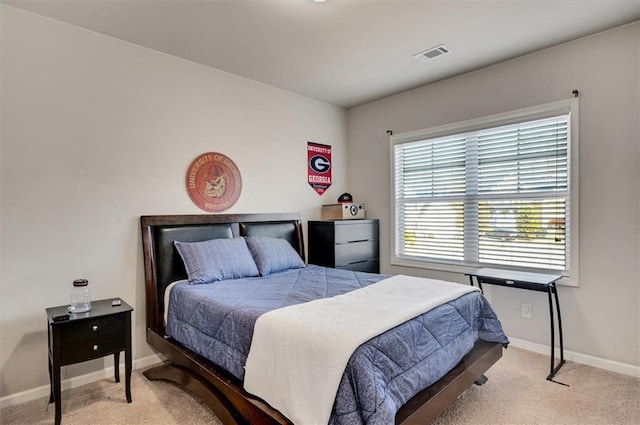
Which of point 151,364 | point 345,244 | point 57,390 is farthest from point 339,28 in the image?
point 151,364

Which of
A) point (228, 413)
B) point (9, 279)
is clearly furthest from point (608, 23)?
point (9, 279)

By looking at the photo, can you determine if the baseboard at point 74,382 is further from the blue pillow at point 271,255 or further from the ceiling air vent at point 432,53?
the ceiling air vent at point 432,53

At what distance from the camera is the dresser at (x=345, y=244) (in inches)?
152

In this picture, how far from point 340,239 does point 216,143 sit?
1628 mm

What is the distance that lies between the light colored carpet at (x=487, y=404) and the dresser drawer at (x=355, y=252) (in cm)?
175

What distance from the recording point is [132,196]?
2.85 metres

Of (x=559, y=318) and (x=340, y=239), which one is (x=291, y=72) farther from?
(x=559, y=318)

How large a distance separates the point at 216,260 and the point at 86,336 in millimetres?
977

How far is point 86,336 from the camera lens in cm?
216

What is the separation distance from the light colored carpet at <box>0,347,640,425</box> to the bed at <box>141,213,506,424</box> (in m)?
0.13

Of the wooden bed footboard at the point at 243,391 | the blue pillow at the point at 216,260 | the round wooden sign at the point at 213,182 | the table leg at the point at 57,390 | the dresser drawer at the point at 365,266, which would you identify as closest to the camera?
the wooden bed footboard at the point at 243,391

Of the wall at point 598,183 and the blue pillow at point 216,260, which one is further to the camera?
the blue pillow at point 216,260

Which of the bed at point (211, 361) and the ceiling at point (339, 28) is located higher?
the ceiling at point (339, 28)

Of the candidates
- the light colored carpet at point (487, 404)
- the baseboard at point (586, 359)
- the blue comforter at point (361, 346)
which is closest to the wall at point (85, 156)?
the light colored carpet at point (487, 404)
